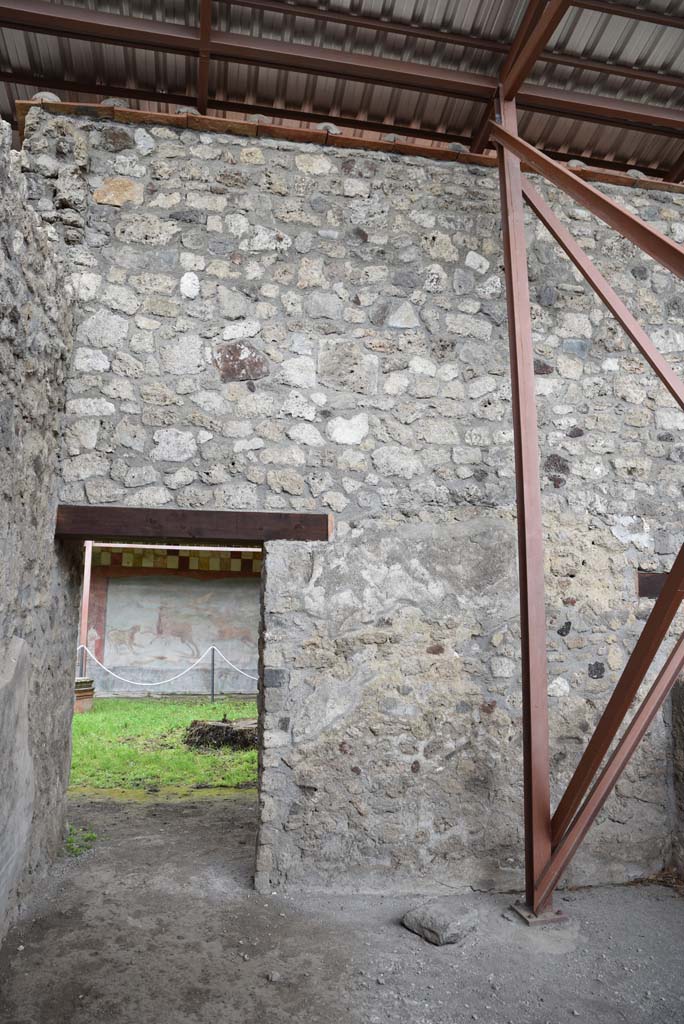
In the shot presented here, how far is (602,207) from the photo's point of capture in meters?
3.10

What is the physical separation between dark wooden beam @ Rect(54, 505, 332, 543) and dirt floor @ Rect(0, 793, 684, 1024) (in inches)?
65.7

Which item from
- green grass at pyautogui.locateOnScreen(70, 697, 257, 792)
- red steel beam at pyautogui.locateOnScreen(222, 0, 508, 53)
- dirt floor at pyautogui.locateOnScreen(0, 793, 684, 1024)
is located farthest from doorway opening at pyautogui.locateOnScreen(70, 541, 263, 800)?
red steel beam at pyautogui.locateOnScreen(222, 0, 508, 53)

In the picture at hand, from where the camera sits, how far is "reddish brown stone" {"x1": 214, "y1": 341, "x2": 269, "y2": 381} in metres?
3.74

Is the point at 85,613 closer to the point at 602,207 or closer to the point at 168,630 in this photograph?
the point at 168,630

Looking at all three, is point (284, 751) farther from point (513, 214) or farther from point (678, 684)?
point (513, 214)

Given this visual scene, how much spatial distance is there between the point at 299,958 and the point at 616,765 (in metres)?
1.48

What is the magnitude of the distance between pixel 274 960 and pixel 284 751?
2.90 ft

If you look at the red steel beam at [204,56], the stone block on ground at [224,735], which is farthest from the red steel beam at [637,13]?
the stone block on ground at [224,735]

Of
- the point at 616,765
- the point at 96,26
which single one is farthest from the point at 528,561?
the point at 96,26

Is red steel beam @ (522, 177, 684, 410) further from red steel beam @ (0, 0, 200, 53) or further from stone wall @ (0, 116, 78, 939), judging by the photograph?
stone wall @ (0, 116, 78, 939)

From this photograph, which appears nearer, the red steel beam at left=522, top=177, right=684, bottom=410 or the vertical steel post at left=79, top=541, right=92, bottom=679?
the red steel beam at left=522, top=177, right=684, bottom=410

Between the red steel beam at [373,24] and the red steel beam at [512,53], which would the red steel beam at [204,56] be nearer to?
the red steel beam at [373,24]

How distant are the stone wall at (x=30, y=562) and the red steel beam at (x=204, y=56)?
4.59ft

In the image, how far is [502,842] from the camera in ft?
11.6
